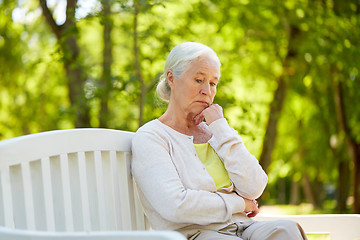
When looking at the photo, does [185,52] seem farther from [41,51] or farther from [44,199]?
[41,51]

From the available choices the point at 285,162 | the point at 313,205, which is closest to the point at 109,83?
the point at 285,162

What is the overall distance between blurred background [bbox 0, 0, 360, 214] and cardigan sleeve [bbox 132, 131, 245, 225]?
96 cm

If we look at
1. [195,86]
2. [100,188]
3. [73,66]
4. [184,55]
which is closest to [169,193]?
[100,188]

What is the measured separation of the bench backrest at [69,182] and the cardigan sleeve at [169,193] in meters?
0.16

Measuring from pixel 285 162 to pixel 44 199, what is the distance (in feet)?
46.6

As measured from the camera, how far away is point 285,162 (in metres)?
15.8

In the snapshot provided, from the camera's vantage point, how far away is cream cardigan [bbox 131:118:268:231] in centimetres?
225

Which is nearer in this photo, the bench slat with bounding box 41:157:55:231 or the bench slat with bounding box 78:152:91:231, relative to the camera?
the bench slat with bounding box 41:157:55:231

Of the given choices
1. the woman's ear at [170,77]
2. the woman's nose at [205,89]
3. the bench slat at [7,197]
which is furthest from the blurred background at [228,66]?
the bench slat at [7,197]

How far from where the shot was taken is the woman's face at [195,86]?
2.62 metres

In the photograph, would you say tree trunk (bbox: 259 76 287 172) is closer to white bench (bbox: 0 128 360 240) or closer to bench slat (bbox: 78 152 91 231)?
white bench (bbox: 0 128 360 240)

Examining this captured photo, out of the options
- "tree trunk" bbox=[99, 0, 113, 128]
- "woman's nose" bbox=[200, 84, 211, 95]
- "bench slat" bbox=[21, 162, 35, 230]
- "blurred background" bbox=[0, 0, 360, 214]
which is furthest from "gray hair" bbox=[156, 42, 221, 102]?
"tree trunk" bbox=[99, 0, 113, 128]

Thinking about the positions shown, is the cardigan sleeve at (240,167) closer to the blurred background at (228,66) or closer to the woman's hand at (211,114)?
the woman's hand at (211,114)

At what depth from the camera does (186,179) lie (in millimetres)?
2434
